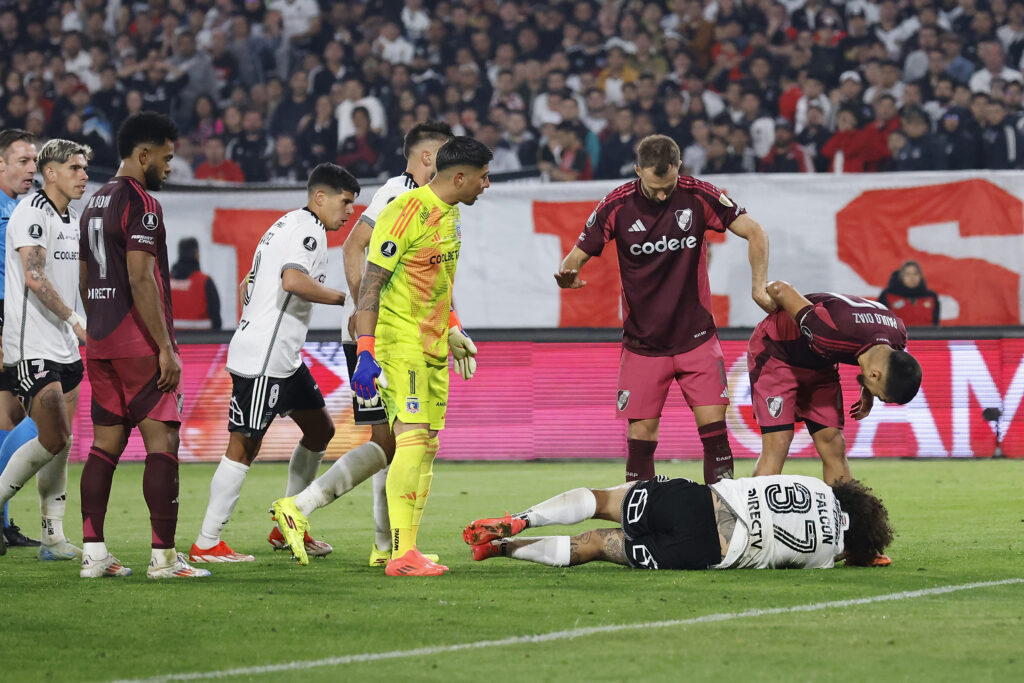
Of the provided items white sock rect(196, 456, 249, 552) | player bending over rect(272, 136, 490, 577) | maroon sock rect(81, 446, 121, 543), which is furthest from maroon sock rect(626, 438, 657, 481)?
maroon sock rect(81, 446, 121, 543)

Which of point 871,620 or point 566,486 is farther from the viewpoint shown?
point 566,486

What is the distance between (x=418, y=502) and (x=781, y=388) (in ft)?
8.19

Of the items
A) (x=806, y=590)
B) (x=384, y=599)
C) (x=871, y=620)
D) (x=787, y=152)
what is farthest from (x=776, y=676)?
(x=787, y=152)

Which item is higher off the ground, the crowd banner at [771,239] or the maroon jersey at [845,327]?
the crowd banner at [771,239]

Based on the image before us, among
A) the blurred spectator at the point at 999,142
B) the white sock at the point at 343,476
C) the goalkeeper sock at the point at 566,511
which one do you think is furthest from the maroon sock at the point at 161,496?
the blurred spectator at the point at 999,142

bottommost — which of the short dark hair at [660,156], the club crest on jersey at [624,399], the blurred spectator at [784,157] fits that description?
the club crest on jersey at [624,399]

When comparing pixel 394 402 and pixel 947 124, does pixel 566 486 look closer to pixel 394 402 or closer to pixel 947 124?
pixel 394 402

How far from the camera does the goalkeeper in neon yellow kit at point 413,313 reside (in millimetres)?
6828

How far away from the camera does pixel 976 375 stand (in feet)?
44.8

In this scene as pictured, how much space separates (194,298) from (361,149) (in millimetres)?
3517

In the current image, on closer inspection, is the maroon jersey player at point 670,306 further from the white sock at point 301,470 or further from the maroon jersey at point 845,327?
the white sock at point 301,470

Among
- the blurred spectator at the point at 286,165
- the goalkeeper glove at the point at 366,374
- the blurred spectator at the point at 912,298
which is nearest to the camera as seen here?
the goalkeeper glove at the point at 366,374

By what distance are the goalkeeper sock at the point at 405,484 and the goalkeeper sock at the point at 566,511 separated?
56 centimetres

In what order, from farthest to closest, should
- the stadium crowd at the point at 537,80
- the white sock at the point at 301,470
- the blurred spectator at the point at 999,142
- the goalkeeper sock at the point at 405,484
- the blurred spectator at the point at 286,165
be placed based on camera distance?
the blurred spectator at the point at 286,165 → the stadium crowd at the point at 537,80 → the blurred spectator at the point at 999,142 → the white sock at the point at 301,470 → the goalkeeper sock at the point at 405,484
